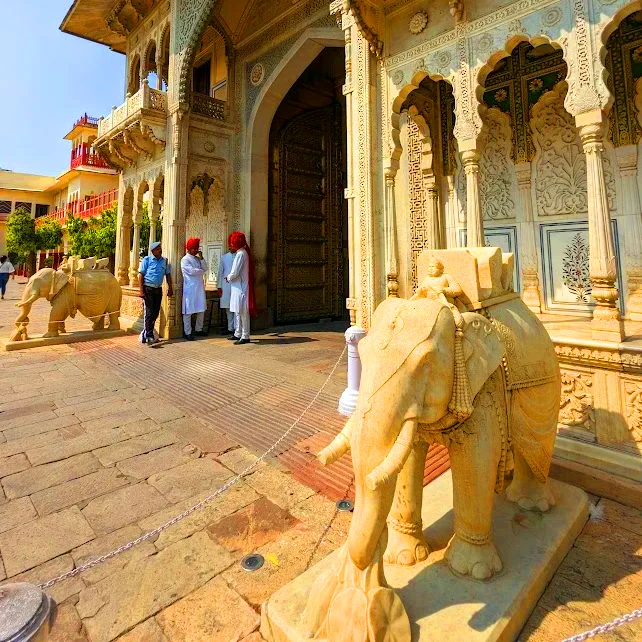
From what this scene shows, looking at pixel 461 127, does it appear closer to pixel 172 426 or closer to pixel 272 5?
pixel 172 426

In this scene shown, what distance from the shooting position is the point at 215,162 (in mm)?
9391

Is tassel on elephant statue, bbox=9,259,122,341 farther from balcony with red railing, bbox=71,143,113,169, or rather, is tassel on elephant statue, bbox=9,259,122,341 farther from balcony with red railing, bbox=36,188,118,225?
balcony with red railing, bbox=71,143,113,169

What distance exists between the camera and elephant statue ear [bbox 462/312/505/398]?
151 centimetres

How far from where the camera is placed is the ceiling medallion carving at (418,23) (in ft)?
14.4

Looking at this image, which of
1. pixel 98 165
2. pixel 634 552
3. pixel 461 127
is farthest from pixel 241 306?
pixel 98 165

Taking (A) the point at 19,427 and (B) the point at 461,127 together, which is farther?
(B) the point at 461,127

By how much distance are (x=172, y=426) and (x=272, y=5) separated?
9628 millimetres

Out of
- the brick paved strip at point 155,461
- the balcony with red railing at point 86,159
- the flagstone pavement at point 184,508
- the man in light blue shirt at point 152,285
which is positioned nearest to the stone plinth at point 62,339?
the man in light blue shirt at point 152,285

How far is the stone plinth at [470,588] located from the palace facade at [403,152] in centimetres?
128

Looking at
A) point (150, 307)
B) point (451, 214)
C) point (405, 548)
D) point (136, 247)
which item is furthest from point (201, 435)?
point (136, 247)

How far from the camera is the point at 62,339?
24.9 feet

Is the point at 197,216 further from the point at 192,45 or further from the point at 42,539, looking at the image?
the point at 42,539

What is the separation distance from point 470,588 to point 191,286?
7.71 meters

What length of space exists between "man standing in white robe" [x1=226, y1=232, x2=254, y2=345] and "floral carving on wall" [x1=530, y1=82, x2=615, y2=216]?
5.16 metres
